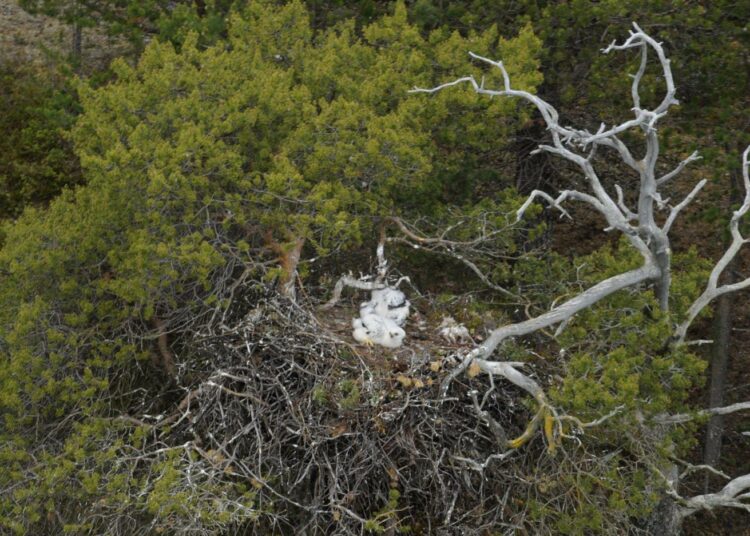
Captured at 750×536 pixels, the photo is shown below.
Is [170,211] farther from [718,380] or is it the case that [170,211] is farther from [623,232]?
[718,380]

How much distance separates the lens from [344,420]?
7.96 metres

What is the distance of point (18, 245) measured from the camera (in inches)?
343

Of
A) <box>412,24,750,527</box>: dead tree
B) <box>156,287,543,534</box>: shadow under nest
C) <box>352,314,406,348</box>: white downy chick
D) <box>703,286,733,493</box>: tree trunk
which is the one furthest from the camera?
<box>703,286,733,493</box>: tree trunk

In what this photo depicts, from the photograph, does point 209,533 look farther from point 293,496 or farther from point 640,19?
point 640,19

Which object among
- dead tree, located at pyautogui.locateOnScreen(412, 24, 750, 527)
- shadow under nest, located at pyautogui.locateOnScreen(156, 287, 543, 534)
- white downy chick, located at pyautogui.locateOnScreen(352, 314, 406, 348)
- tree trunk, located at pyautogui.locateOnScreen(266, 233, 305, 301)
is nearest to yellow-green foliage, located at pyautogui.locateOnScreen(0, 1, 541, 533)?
tree trunk, located at pyautogui.locateOnScreen(266, 233, 305, 301)

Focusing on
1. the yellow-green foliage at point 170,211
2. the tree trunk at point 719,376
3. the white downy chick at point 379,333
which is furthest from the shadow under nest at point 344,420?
the tree trunk at point 719,376

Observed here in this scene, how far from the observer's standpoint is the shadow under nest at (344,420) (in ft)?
25.7

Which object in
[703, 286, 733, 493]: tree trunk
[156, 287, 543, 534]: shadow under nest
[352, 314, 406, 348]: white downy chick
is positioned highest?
[352, 314, 406, 348]: white downy chick

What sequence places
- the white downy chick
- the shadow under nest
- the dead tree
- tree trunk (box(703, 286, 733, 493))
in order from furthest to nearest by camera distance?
1. tree trunk (box(703, 286, 733, 493))
2. the white downy chick
3. the shadow under nest
4. the dead tree

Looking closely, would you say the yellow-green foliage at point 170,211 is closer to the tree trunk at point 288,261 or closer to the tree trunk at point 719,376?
the tree trunk at point 288,261

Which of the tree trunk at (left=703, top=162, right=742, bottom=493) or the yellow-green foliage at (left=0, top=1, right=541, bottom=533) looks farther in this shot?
the tree trunk at (left=703, top=162, right=742, bottom=493)

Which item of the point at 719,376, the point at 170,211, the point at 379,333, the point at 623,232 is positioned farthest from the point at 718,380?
the point at 170,211

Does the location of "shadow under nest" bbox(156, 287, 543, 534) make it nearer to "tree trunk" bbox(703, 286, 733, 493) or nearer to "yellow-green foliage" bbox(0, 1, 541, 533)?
"yellow-green foliage" bbox(0, 1, 541, 533)

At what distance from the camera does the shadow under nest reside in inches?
309
